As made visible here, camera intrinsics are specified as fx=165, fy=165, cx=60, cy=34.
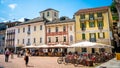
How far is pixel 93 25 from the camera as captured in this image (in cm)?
3809

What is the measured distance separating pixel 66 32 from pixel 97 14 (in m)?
8.80

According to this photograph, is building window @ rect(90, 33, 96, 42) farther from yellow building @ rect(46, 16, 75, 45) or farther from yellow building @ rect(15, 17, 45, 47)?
yellow building @ rect(15, 17, 45, 47)

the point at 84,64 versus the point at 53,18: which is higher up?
the point at 53,18

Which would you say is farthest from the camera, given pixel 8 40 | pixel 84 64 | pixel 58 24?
pixel 8 40

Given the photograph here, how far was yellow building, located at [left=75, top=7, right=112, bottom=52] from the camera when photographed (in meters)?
36.7

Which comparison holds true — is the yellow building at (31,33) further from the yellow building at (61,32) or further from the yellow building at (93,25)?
the yellow building at (93,25)

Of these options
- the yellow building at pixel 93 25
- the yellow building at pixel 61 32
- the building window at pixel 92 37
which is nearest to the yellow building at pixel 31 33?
the yellow building at pixel 61 32

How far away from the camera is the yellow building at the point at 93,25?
36.7 meters

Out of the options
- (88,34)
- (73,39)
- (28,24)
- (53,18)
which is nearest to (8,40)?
(28,24)

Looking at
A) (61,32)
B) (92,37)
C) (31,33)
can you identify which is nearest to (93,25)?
(92,37)

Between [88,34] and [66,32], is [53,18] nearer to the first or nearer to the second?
[66,32]

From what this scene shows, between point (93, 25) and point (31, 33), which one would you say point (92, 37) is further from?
point (31, 33)

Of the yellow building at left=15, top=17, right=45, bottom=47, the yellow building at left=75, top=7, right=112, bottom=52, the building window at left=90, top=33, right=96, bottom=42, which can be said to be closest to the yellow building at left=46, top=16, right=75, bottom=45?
the yellow building at left=75, top=7, right=112, bottom=52

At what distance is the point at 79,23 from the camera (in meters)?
39.7
